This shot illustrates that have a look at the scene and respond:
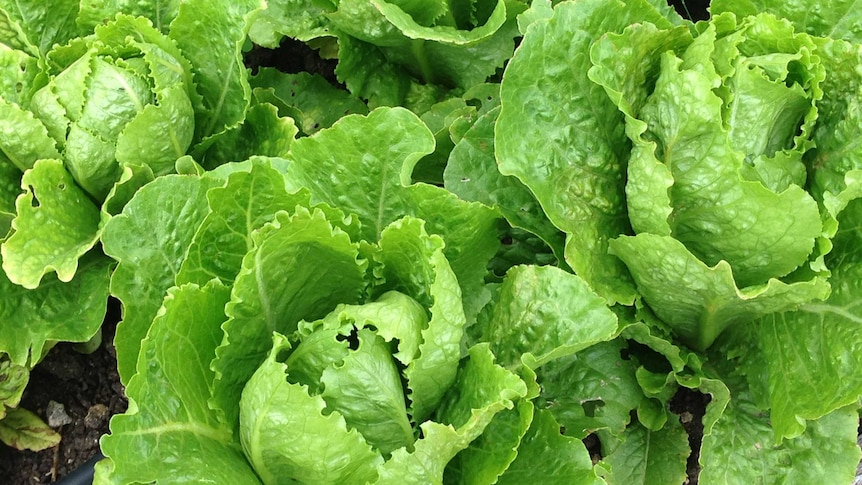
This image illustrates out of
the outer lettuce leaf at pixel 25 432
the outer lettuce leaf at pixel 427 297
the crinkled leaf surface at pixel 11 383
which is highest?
the outer lettuce leaf at pixel 427 297

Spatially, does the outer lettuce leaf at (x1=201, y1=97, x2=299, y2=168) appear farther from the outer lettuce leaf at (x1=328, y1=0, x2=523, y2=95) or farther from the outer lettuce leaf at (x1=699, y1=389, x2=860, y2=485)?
the outer lettuce leaf at (x1=699, y1=389, x2=860, y2=485)

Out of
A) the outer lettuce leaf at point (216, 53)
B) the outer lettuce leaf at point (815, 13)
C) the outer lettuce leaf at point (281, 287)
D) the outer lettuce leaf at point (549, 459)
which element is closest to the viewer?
the outer lettuce leaf at point (281, 287)

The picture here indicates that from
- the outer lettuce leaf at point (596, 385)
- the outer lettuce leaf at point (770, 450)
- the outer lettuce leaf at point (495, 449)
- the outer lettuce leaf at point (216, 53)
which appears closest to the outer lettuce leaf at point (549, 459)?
the outer lettuce leaf at point (495, 449)

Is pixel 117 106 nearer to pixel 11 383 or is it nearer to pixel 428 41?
pixel 11 383

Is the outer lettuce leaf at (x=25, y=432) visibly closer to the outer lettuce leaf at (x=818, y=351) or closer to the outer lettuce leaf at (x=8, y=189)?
the outer lettuce leaf at (x=8, y=189)

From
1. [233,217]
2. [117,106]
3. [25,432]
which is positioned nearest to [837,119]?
[233,217]

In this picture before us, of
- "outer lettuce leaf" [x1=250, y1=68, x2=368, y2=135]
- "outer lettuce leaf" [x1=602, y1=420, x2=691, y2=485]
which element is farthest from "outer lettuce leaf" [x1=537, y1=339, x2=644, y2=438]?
"outer lettuce leaf" [x1=250, y1=68, x2=368, y2=135]

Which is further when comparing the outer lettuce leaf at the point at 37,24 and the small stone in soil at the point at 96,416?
the small stone in soil at the point at 96,416
